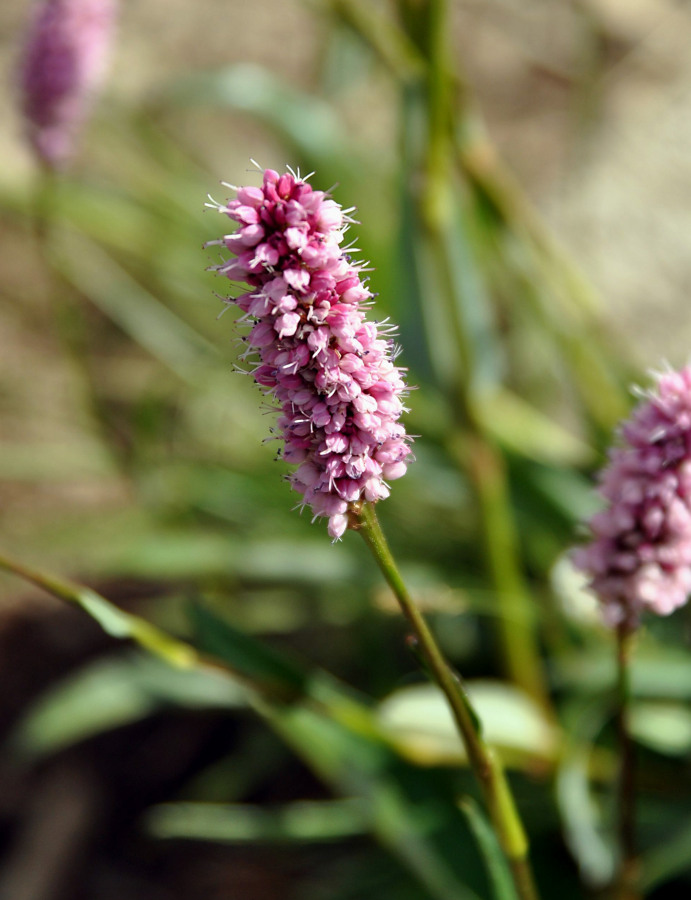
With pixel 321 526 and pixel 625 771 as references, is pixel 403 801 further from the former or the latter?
pixel 321 526

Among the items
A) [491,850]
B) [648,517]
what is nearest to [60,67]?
[648,517]

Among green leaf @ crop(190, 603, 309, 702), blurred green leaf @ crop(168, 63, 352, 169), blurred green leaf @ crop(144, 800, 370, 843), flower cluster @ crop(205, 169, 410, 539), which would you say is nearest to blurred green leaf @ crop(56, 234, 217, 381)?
blurred green leaf @ crop(168, 63, 352, 169)

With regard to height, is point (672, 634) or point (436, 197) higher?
point (436, 197)

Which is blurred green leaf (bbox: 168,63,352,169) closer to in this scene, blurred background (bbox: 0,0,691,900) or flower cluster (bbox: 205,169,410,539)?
blurred background (bbox: 0,0,691,900)

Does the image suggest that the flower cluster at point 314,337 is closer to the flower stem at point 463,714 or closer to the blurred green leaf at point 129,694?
the flower stem at point 463,714

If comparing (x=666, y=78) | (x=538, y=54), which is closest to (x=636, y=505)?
(x=666, y=78)

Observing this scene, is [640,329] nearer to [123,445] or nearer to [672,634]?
[672,634]
